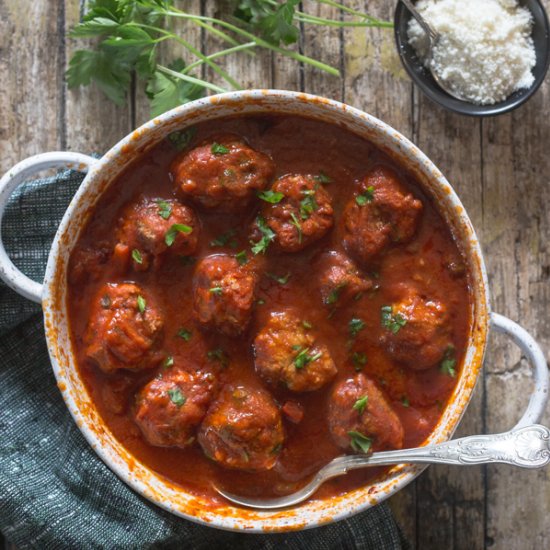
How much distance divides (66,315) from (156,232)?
661mm

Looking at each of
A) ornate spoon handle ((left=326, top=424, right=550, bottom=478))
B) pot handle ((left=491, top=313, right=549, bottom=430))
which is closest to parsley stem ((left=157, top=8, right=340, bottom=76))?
pot handle ((left=491, top=313, right=549, bottom=430))

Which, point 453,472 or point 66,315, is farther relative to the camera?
point 453,472

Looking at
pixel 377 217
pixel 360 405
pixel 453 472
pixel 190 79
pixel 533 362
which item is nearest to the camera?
pixel 360 405

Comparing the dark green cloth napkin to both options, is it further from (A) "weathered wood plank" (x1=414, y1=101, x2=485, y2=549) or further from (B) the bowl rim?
(B) the bowl rim

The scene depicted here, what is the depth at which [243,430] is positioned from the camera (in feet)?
12.9

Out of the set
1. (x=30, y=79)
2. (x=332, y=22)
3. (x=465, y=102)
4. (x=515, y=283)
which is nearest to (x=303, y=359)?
(x=515, y=283)

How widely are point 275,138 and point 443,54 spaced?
1.15 meters

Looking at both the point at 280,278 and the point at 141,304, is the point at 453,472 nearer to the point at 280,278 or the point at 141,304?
the point at 280,278

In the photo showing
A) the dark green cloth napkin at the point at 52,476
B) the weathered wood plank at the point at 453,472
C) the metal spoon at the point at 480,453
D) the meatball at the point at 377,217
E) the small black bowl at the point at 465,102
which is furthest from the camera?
the weathered wood plank at the point at 453,472

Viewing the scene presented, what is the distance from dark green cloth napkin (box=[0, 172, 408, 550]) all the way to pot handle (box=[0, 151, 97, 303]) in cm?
43

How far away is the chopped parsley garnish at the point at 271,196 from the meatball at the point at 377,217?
341 mm

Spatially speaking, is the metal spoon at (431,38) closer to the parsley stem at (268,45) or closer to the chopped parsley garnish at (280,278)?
the parsley stem at (268,45)

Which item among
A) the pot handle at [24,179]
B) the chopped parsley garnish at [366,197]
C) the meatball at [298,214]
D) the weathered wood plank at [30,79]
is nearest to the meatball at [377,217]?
the chopped parsley garnish at [366,197]

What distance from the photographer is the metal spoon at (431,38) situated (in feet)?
14.7
